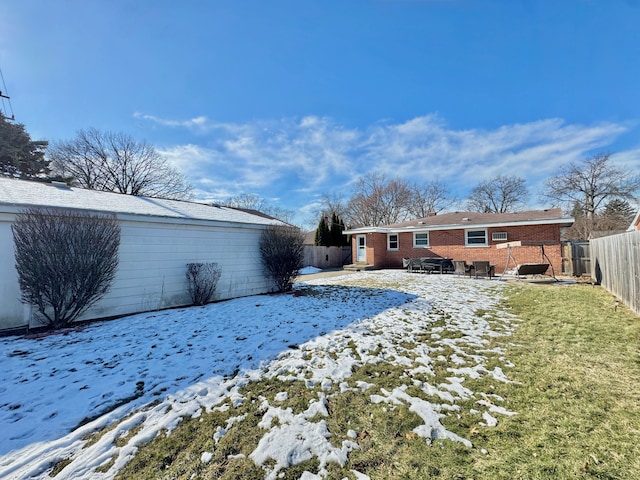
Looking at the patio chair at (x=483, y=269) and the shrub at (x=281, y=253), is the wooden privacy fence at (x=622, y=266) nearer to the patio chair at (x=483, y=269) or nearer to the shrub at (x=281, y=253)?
the patio chair at (x=483, y=269)

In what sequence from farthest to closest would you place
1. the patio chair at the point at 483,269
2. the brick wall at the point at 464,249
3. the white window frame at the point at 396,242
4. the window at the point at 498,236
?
the white window frame at the point at 396,242 < the window at the point at 498,236 < the brick wall at the point at 464,249 < the patio chair at the point at 483,269

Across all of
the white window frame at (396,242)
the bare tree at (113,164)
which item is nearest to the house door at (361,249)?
the white window frame at (396,242)

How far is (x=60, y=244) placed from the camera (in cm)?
508

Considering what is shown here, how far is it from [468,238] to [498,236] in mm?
1532

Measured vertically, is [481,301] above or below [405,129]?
below

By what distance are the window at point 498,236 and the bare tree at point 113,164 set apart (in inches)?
1127

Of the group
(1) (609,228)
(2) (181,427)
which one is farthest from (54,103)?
(1) (609,228)

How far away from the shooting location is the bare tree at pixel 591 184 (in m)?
26.5

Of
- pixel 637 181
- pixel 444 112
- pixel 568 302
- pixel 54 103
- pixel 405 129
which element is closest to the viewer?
pixel 568 302

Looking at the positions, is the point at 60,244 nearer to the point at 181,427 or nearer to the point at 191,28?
the point at 181,427

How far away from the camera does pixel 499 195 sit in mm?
33094

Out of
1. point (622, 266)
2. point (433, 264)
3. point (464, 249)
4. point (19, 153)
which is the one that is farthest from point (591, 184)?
point (19, 153)

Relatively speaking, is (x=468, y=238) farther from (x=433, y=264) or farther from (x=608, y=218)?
(x=608, y=218)

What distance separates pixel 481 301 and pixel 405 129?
11.9 m
